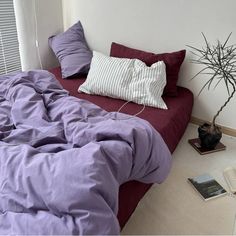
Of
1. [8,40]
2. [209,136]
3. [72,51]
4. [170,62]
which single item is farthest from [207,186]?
[8,40]

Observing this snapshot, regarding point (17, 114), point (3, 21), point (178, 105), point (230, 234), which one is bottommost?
point (230, 234)

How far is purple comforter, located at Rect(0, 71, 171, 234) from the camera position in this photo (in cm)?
82

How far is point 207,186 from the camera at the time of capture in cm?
160

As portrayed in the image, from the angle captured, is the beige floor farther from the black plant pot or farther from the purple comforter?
the purple comforter

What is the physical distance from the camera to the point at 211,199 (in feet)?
4.98

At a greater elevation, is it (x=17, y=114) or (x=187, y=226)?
(x=17, y=114)

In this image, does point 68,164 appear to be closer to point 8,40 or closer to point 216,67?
Result: point 216,67

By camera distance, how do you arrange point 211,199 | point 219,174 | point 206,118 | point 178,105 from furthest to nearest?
point 206,118, point 178,105, point 219,174, point 211,199

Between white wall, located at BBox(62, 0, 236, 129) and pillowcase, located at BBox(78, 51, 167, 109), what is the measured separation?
34 cm

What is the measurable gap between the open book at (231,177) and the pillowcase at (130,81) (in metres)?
0.61

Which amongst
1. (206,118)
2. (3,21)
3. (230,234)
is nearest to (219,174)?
(230,234)

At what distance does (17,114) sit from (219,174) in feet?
4.46

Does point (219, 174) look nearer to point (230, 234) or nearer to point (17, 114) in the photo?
point (230, 234)

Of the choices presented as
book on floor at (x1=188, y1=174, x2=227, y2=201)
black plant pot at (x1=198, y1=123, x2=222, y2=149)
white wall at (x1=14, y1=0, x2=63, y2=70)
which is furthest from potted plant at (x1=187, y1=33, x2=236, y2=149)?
white wall at (x1=14, y1=0, x2=63, y2=70)
